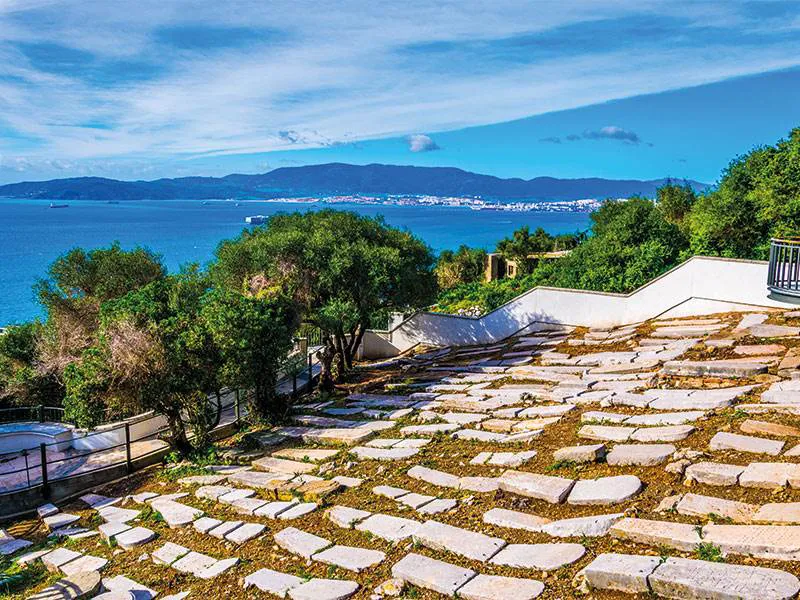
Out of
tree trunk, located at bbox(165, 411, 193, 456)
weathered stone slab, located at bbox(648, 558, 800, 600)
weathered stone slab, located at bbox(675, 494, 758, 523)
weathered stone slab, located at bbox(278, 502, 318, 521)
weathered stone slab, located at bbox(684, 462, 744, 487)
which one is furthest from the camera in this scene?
tree trunk, located at bbox(165, 411, 193, 456)

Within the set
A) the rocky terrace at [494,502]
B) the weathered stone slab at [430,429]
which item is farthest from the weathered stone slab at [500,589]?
the weathered stone slab at [430,429]

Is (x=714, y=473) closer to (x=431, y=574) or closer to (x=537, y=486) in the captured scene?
(x=537, y=486)

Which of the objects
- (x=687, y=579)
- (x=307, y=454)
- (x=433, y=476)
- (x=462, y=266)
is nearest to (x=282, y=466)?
(x=307, y=454)

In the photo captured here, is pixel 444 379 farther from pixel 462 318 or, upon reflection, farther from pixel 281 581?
pixel 281 581

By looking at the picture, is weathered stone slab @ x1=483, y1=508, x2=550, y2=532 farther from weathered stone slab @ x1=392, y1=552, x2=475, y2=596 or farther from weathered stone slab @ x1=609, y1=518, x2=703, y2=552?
weathered stone slab @ x1=392, y1=552, x2=475, y2=596

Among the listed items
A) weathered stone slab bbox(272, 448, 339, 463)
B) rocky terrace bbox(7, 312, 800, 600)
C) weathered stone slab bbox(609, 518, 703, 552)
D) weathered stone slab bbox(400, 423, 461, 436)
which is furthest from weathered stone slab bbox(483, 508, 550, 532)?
weathered stone slab bbox(272, 448, 339, 463)

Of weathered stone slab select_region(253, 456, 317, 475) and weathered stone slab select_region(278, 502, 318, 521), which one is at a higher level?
weathered stone slab select_region(278, 502, 318, 521)

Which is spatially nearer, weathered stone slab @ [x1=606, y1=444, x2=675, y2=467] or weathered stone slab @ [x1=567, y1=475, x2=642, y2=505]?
weathered stone slab @ [x1=567, y1=475, x2=642, y2=505]
